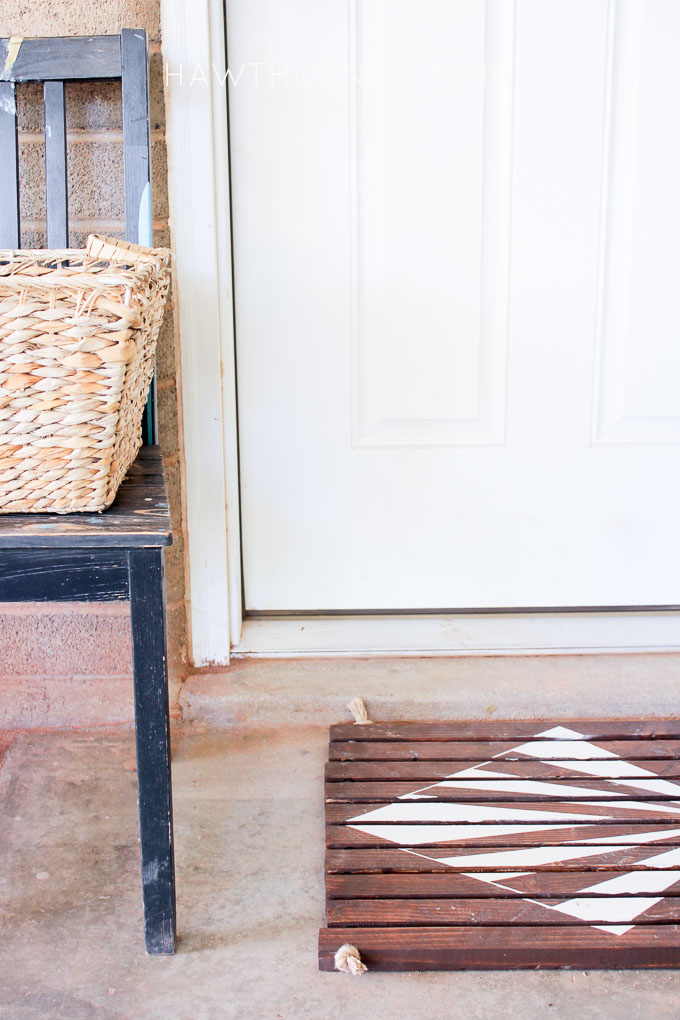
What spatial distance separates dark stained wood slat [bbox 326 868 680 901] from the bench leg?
202mm

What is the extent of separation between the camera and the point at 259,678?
1.48m

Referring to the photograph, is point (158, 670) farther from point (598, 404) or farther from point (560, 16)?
point (560, 16)

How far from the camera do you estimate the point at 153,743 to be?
0.94 m

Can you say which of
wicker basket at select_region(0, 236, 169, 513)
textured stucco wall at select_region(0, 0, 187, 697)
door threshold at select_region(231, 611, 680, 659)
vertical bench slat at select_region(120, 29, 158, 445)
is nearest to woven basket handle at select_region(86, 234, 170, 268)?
wicker basket at select_region(0, 236, 169, 513)

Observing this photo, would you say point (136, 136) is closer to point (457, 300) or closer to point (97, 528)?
point (457, 300)

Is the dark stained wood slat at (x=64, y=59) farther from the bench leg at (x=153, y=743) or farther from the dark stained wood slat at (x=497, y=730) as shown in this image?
the dark stained wood slat at (x=497, y=730)

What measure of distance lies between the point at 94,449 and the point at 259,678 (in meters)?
0.69

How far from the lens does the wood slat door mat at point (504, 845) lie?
3.18 ft

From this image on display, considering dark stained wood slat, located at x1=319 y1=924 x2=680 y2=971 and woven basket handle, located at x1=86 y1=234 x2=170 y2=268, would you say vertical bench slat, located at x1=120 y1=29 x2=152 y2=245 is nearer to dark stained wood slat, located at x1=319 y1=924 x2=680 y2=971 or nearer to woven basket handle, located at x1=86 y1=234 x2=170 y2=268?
woven basket handle, located at x1=86 y1=234 x2=170 y2=268

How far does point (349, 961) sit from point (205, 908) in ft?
0.67

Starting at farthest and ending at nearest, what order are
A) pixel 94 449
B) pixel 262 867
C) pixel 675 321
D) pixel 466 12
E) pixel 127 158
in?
pixel 675 321 → pixel 466 12 → pixel 127 158 → pixel 262 867 → pixel 94 449

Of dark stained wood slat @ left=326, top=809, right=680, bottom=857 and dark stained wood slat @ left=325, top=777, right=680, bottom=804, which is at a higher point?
dark stained wood slat @ left=325, top=777, right=680, bottom=804

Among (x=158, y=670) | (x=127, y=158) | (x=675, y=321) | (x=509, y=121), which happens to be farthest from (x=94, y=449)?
(x=675, y=321)

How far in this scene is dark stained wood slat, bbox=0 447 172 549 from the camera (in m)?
0.88
